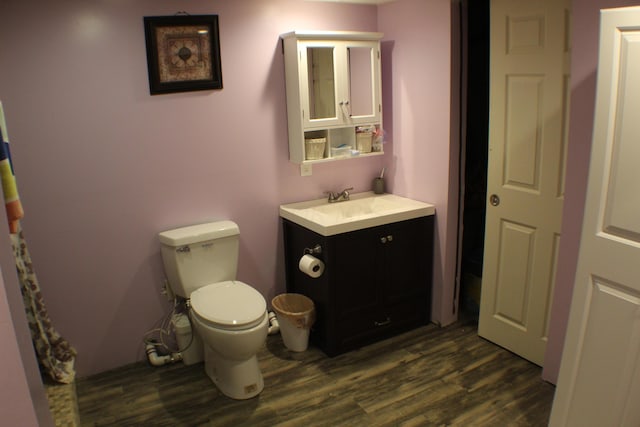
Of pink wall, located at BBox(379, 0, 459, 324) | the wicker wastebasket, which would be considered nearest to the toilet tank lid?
the wicker wastebasket

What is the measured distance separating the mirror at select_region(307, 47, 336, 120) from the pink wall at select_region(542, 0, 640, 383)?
1.35 m

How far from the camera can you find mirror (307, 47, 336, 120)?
9.78 ft

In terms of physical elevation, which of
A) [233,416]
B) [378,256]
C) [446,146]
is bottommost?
[233,416]

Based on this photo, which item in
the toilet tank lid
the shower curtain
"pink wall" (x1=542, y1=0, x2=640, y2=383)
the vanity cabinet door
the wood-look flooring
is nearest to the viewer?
"pink wall" (x1=542, y1=0, x2=640, y2=383)

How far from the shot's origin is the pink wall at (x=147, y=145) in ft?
8.23

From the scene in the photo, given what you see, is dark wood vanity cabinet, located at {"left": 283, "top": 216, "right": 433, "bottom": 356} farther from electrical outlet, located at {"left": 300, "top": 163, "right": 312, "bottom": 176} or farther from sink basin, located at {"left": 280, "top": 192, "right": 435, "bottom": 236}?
electrical outlet, located at {"left": 300, "top": 163, "right": 312, "bottom": 176}

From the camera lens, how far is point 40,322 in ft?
8.18

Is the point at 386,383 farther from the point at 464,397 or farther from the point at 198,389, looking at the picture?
the point at 198,389

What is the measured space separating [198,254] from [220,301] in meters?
0.32

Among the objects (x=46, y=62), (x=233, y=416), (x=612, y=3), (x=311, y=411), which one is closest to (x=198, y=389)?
(x=233, y=416)

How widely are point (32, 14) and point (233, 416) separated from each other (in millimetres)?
2178

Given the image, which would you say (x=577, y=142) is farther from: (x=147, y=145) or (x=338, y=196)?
(x=147, y=145)

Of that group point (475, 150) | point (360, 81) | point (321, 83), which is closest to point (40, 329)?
point (321, 83)

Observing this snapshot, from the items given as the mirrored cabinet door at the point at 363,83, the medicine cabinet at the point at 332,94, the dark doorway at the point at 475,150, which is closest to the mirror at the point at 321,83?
the medicine cabinet at the point at 332,94
